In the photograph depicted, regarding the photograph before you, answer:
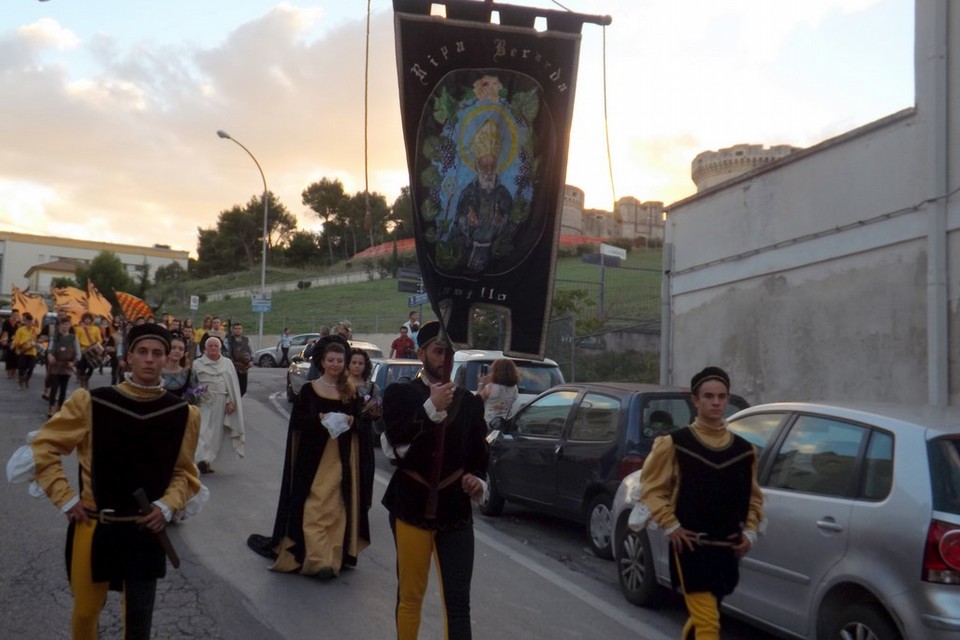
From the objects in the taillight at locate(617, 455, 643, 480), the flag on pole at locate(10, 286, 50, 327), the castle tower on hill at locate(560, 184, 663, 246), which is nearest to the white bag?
the taillight at locate(617, 455, 643, 480)

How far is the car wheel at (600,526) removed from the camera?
8.82 meters

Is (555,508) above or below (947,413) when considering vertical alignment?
below

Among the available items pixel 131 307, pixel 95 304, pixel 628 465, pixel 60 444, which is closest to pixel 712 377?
pixel 60 444

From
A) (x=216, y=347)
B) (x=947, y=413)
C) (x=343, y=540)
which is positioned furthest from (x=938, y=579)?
(x=216, y=347)

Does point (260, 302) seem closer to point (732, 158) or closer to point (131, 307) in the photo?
point (131, 307)

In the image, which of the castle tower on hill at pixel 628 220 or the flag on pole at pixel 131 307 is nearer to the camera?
the flag on pole at pixel 131 307

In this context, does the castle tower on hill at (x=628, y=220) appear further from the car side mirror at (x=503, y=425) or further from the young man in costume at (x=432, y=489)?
the young man in costume at (x=432, y=489)

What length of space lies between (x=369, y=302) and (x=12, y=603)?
53379 millimetres

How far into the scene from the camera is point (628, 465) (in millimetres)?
8453

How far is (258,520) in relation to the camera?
31.4 ft

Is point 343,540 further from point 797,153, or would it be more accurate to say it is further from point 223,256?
point 223,256

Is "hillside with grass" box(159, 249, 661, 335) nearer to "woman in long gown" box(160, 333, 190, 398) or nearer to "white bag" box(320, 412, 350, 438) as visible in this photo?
"woman in long gown" box(160, 333, 190, 398)

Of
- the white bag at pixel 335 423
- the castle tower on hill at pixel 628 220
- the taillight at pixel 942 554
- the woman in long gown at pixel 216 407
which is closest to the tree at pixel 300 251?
the castle tower on hill at pixel 628 220

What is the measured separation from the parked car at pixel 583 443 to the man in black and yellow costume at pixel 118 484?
4.60 metres
